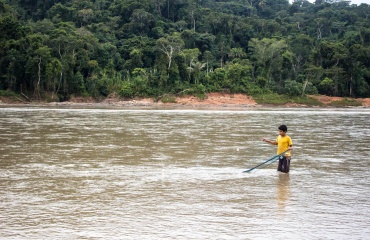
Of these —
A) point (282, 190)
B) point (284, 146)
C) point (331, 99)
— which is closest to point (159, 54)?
point (331, 99)

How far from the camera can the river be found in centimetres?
748

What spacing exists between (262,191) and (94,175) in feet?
13.3

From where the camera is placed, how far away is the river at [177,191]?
7480mm

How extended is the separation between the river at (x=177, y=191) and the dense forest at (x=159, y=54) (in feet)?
137

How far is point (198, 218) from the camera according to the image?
26.4 ft

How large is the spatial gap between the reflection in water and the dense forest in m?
46.9

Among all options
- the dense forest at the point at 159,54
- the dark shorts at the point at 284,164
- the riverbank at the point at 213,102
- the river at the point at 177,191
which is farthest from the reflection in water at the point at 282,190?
the dense forest at the point at 159,54

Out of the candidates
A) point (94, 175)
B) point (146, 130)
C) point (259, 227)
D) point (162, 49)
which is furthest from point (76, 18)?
point (259, 227)

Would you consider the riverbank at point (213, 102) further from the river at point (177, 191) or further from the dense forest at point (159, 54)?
the river at point (177, 191)

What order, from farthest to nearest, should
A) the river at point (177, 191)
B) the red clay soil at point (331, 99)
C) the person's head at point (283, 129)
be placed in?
the red clay soil at point (331, 99) → the person's head at point (283, 129) → the river at point (177, 191)

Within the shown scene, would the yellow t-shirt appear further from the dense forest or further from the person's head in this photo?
the dense forest

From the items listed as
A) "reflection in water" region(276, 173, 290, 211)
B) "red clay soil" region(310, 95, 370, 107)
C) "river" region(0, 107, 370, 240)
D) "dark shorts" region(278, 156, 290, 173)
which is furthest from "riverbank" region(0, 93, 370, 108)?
"reflection in water" region(276, 173, 290, 211)

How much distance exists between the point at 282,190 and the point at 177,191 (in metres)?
2.16

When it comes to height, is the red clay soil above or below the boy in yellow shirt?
above
